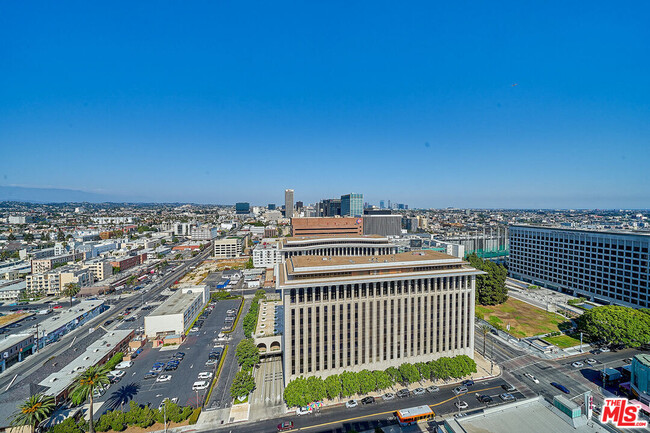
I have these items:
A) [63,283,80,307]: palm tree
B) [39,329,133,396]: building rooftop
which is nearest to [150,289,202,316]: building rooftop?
[39,329,133,396]: building rooftop

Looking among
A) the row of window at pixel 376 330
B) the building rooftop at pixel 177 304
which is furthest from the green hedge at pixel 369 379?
the building rooftop at pixel 177 304

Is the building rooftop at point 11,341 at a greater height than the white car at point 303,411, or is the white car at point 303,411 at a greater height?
the building rooftop at point 11,341

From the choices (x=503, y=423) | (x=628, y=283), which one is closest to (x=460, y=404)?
(x=503, y=423)

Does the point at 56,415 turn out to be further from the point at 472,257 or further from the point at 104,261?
the point at 472,257

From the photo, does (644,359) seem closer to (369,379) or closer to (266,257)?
(369,379)

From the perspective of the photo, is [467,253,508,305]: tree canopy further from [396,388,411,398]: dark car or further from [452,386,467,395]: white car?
[396,388,411,398]: dark car

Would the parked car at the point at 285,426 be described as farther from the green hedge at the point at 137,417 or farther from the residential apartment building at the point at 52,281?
the residential apartment building at the point at 52,281

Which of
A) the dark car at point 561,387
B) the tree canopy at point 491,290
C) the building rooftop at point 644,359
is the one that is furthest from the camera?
the tree canopy at point 491,290

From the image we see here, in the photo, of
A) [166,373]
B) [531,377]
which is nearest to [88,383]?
[166,373]
